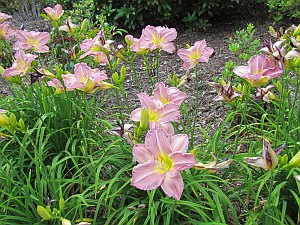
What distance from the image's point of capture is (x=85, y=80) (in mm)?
2201

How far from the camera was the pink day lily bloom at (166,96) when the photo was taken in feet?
6.48

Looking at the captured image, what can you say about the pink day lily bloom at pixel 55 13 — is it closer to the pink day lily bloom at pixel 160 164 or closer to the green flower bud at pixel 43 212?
the green flower bud at pixel 43 212

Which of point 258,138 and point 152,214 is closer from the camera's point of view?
point 152,214

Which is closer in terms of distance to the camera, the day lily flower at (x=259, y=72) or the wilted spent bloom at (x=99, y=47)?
the day lily flower at (x=259, y=72)

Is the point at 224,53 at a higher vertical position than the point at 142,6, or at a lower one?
lower

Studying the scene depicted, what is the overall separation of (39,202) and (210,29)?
14.8 ft

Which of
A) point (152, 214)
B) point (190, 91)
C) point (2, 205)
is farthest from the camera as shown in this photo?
point (190, 91)

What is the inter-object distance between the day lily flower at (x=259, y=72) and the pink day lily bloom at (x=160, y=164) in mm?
590

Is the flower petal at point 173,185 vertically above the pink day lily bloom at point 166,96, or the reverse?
the pink day lily bloom at point 166,96

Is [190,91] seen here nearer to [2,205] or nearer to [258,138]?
[258,138]

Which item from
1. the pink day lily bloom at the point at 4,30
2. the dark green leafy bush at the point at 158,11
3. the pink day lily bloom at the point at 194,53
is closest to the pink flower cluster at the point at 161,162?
the pink day lily bloom at the point at 194,53

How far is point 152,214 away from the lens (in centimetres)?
210

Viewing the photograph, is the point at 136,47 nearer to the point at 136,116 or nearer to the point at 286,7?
the point at 136,116

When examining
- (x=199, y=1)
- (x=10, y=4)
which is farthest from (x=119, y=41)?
(x=10, y=4)
